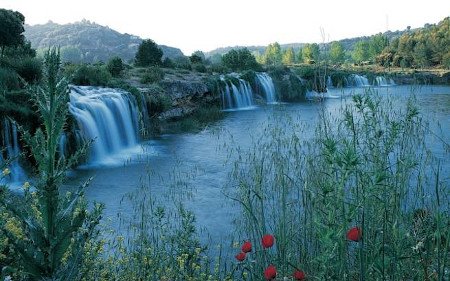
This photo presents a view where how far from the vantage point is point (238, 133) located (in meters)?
16.0

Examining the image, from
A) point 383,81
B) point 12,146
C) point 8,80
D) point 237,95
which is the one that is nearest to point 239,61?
point 237,95

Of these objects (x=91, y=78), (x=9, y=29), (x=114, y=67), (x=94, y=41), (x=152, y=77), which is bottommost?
(x=152, y=77)

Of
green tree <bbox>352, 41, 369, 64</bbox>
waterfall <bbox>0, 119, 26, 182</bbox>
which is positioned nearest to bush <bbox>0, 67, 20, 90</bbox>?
waterfall <bbox>0, 119, 26, 182</bbox>

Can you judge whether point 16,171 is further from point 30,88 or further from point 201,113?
point 201,113

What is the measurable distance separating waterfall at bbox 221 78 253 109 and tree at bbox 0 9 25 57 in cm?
1152

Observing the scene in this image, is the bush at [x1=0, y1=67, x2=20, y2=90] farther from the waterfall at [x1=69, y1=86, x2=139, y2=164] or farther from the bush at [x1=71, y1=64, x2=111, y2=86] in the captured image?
the bush at [x1=71, y1=64, x2=111, y2=86]

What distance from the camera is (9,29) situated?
16609 mm

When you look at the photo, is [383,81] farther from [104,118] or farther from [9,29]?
[9,29]

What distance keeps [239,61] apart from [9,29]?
20.4 meters

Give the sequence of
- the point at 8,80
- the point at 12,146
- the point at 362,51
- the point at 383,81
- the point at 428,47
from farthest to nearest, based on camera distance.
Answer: the point at 362,51, the point at 428,47, the point at 383,81, the point at 8,80, the point at 12,146

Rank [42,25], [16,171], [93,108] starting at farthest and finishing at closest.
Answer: [42,25] < [93,108] < [16,171]

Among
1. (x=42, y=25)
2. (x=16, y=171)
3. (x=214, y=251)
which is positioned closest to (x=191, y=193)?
(x=214, y=251)

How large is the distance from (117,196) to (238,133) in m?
7.51

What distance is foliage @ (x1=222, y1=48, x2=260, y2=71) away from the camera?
34.3 m
